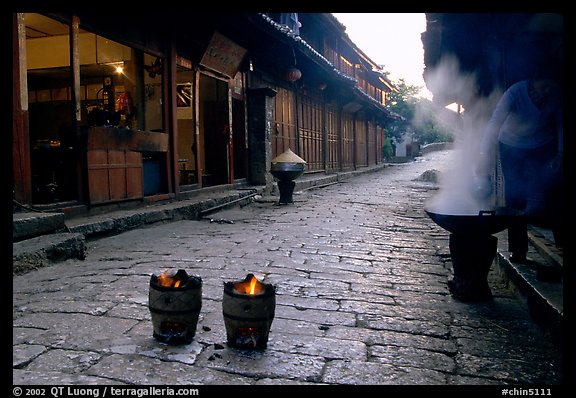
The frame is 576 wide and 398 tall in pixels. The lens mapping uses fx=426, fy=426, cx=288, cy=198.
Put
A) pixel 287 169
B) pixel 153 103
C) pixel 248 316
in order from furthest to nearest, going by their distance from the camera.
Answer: pixel 153 103, pixel 287 169, pixel 248 316

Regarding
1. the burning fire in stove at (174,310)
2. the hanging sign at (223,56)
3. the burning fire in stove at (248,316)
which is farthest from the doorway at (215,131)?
the burning fire in stove at (248,316)

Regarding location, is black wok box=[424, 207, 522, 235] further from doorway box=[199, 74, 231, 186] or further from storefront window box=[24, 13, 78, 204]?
doorway box=[199, 74, 231, 186]

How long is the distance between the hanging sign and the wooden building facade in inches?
1.4

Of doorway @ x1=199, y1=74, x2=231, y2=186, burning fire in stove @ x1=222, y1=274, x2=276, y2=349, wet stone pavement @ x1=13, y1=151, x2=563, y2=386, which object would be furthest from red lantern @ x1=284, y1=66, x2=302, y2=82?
burning fire in stove @ x1=222, y1=274, x2=276, y2=349

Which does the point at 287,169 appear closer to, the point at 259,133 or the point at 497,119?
the point at 259,133

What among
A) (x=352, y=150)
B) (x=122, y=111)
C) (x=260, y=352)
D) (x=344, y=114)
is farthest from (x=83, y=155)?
(x=352, y=150)

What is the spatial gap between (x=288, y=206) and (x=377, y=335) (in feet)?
24.5

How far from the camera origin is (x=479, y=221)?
337cm

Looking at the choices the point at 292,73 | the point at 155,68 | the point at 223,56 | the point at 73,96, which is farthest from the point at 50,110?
the point at 292,73

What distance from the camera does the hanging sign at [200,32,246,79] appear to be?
9.72 m

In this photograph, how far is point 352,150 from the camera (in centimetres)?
2381

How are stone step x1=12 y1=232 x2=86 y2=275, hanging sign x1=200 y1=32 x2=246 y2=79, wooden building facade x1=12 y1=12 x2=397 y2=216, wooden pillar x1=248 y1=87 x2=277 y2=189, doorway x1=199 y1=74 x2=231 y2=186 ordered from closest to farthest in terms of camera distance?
1. stone step x1=12 y1=232 x2=86 y2=275
2. wooden building facade x1=12 y1=12 x2=397 y2=216
3. hanging sign x1=200 y1=32 x2=246 y2=79
4. doorway x1=199 y1=74 x2=231 y2=186
5. wooden pillar x1=248 y1=87 x2=277 y2=189

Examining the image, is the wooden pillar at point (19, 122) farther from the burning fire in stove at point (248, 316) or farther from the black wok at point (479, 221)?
the black wok at point (479, 221)

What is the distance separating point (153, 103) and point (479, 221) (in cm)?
933
